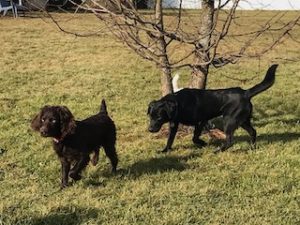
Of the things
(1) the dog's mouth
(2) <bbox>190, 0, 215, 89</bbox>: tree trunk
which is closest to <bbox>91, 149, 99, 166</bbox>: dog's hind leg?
(1) the dog's mouth

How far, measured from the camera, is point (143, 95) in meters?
11.0

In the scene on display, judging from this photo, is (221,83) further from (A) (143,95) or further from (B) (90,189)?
(B) (90,189)

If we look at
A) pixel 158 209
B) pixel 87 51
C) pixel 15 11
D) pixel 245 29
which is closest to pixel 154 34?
pixel 158 209

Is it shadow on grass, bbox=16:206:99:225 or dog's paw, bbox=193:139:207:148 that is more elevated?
shadow on grass, bbox=16:206:99:225

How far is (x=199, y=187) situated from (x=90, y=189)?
1.13 m

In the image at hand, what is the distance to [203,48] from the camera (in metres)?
7.36

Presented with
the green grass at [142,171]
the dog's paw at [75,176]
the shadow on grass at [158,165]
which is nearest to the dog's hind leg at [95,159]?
the green grass at [142,171]

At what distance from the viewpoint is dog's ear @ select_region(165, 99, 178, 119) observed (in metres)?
6.78

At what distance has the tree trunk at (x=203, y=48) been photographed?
24.3ft

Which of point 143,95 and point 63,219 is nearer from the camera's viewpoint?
point 63,219

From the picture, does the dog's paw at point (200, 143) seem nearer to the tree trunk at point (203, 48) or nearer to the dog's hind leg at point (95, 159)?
the tree trunk at point (203, 48)

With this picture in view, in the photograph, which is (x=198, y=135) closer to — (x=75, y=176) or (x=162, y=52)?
(x=162, y=52)

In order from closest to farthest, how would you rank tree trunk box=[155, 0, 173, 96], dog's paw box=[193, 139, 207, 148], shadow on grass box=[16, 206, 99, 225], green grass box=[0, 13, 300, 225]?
shadow on grass box=[16, 206, 99, 225], green grass box=[0, 13, 300, 225], tree trunk box=[155, 0, 173, 96], dog's paw box=[193, 139, 207, 148]

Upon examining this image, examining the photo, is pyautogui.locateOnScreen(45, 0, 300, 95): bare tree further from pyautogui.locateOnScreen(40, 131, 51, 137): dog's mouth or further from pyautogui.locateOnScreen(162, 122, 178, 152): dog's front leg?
pyautogui.locateOnScreen(40, 131, 51, 137): dog's mouth
